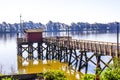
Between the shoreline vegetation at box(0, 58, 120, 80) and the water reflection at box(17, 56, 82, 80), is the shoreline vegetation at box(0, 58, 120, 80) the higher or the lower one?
the higher one

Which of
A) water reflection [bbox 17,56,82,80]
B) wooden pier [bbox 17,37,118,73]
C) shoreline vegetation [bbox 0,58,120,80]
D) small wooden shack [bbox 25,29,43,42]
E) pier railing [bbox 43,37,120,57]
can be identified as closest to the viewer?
shoreline vegetation [bbox 0,58,120,80]

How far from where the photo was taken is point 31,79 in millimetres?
33188

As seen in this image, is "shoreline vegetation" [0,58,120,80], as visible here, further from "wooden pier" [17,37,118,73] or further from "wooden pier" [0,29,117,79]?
"wooden pier" [17,37,118,73]

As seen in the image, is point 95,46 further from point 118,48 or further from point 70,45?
point 70,45

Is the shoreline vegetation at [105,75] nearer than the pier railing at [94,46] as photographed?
Yes

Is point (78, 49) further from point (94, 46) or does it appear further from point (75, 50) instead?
point (94, 46)

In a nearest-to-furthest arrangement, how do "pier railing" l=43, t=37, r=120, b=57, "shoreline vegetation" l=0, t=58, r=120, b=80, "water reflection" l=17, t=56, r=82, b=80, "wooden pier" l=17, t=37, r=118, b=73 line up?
"shoreline vegetation" l=0, t=58, r=120, b=80 → "pier railing" l=43, t=37, r=120, b=57 → "wooden pier" l=17, t=37, r=118, b=73 → "water reflection" l=17, t=56, r=82, b=80

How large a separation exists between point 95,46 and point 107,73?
18.6 m

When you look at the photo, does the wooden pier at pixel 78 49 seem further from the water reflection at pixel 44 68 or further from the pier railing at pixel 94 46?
the water reflection at pixel 44 68

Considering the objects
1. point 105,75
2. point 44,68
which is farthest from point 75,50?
point 105,75

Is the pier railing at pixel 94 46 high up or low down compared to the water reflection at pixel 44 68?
up

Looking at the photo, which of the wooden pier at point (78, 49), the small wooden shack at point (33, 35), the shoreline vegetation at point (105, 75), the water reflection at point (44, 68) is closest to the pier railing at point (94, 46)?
the wooden pier at point (78, 49)

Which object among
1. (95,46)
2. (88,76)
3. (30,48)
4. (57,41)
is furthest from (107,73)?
(30,48)

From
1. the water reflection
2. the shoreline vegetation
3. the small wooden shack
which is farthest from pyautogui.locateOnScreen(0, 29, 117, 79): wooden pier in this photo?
the shoreline vegetation
